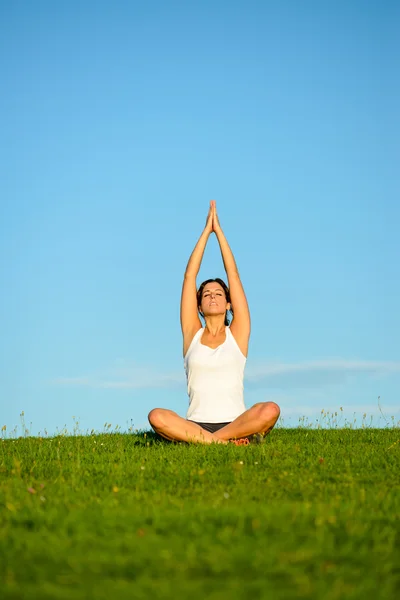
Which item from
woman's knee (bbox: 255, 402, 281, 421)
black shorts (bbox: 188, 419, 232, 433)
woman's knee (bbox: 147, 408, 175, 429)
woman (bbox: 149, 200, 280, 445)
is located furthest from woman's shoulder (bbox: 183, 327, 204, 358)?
woman's knee (bbox: 255, 402, 281, 421)

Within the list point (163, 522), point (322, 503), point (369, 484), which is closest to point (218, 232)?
point (369, 484)

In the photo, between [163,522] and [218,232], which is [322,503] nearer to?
[163,522]

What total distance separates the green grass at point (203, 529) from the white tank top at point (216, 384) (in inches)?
54.9

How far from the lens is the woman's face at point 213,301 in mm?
10422

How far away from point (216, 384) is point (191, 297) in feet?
4.80

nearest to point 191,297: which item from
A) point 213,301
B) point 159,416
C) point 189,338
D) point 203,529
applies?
point 213,301

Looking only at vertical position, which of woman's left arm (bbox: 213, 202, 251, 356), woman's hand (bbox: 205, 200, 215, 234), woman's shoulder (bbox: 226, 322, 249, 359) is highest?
woman's hand (bbox: 205, 200, 215, 234)

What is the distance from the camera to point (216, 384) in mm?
10039

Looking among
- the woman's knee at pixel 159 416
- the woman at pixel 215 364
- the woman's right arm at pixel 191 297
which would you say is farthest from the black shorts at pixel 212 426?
the woman's right arm at pixel 191 297

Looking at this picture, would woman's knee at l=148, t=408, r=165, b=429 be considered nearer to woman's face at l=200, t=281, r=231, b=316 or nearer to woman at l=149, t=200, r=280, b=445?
woman at l=149, t=200, r=280, b=445

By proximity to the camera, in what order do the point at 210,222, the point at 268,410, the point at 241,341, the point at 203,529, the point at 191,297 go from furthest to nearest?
the point at 210,222 < the point at 191,297 < the point at 241,341 < the point at 268,410 < the point at 203,529

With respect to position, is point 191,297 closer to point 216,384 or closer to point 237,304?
point 237,304

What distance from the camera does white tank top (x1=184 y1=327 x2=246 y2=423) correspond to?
10.0 meters

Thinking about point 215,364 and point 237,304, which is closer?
point 215,364
